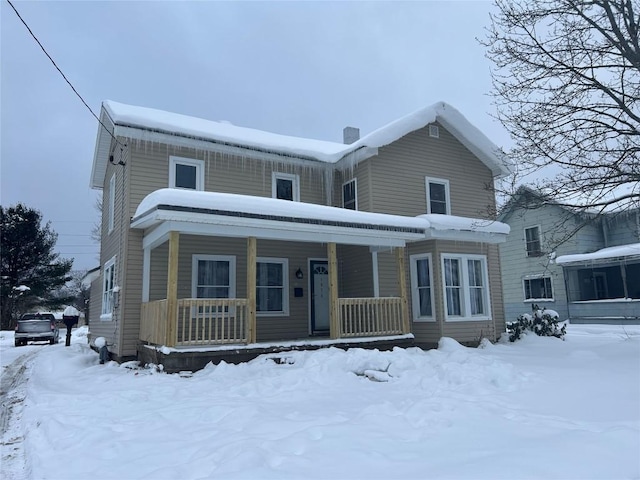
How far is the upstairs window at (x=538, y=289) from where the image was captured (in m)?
21.2

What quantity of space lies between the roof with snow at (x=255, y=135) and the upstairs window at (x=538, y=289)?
8.59 m

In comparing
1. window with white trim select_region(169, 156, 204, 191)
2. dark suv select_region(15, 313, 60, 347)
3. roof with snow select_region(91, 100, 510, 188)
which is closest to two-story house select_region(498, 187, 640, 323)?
roof with snow select_region(91, 100, 510, 188)

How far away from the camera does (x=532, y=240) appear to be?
2197 cm

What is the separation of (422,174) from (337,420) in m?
9.83

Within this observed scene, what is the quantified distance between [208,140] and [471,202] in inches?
320

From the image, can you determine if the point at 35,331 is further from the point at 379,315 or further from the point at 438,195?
the point at 438,195

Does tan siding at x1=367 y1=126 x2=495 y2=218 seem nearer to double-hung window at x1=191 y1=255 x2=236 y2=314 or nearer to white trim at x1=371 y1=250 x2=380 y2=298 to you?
white trim at x1=371 y1=250 x2=380 y2=298

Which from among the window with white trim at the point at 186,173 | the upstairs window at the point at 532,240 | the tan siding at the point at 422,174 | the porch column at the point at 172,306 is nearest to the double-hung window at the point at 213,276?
the window with white trim at the point at 186,173

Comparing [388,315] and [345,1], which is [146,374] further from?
[345,1]

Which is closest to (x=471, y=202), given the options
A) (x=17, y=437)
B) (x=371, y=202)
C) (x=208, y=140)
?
(x=371, y=202)

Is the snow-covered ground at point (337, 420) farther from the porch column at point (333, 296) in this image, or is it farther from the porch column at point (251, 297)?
the porch column at point (333, 296)

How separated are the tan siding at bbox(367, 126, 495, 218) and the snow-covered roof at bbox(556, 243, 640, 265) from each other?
6.65 meters

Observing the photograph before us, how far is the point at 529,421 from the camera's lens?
16.3 ft

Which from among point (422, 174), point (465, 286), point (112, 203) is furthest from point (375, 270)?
point (112, 203)
